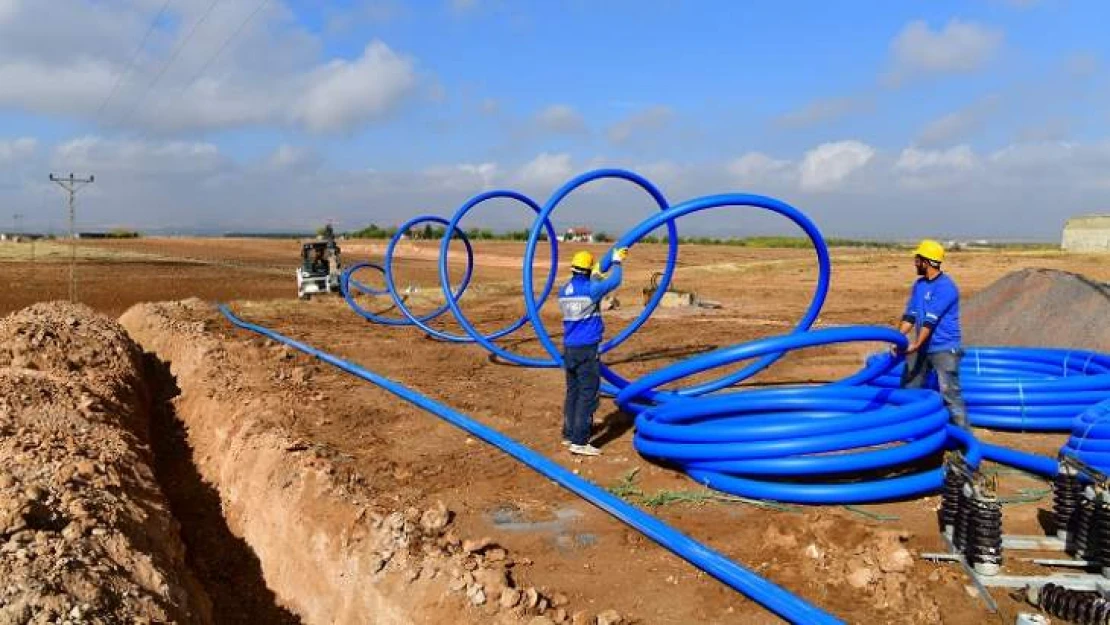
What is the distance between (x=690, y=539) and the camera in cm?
489

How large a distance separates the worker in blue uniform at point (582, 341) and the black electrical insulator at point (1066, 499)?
11.1 feet

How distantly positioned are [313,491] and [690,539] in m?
2.89

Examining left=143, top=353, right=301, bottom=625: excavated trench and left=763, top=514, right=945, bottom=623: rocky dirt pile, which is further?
left=143, top=353, right=301, bottom=625: excavated trench

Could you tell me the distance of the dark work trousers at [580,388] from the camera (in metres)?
6.77

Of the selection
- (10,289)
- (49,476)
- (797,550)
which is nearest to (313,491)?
(49,476)

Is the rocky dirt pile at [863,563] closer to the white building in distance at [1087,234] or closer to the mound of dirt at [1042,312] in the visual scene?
the mound of dirt at [1042,312]

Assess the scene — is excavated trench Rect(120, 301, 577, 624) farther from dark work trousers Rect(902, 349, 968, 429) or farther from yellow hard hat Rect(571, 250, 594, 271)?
dark work trousers Rect(902, 349, 968, 429)

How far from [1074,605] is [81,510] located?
17.6 feet

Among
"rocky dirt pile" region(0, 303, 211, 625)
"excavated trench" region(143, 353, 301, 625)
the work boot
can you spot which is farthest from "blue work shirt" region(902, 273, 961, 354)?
"rocky dirt pile" region(0, 303, 211, 625)

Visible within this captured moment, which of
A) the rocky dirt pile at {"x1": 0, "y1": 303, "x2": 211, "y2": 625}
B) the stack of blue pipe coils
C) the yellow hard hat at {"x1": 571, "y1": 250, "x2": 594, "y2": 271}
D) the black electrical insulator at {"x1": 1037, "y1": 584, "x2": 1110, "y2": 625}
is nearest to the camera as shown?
the rocky dirt pile at {"x1": 0, "y1": 303, "x2": 211, "y2": 625}

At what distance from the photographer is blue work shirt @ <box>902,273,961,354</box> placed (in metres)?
6.19

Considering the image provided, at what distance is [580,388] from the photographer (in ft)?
22.4

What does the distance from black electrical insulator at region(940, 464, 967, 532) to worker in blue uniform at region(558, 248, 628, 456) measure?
2847 millimetres

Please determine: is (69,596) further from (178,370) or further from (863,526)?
(178,370)
